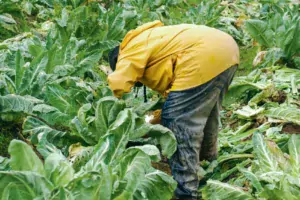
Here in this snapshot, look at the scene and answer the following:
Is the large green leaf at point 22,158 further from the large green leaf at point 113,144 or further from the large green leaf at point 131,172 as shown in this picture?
the large green leaf at point 131,172

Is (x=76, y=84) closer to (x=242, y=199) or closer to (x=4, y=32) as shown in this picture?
(x=242, y=199)

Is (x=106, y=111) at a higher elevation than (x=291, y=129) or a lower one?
higher

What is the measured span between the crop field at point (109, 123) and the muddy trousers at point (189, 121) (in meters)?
0.13

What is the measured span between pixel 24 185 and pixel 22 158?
23cm

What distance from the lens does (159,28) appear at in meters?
4.43

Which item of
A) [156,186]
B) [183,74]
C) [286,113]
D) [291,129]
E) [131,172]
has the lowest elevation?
[291,129]

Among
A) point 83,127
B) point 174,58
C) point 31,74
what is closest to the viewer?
point 174,58

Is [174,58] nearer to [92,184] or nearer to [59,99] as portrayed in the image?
[59,99]

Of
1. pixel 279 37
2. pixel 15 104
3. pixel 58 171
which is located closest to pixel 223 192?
pixel 58 171

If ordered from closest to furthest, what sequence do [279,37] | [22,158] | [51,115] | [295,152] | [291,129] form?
[22,158] → [295,152] → [51,115] → [291,129] → [279,37]

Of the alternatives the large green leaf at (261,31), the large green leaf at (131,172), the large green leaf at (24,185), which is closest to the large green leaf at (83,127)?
the large green leaf at (131,172)

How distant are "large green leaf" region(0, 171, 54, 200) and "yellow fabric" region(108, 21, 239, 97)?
138 centimetres

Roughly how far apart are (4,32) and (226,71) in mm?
4174

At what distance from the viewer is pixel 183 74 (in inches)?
164
